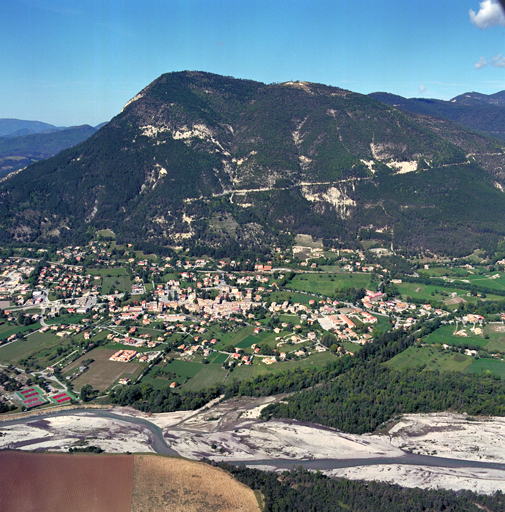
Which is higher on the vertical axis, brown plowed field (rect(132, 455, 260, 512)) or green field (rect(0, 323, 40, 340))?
green field (rect(0, 323, 40, 340))

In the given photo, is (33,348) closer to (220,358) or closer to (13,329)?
(13,329)

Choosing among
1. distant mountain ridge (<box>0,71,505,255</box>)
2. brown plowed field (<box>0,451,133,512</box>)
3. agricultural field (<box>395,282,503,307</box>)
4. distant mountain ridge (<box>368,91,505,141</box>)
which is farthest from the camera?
distant mountain ridge (<box>368,91,505,141</box>)

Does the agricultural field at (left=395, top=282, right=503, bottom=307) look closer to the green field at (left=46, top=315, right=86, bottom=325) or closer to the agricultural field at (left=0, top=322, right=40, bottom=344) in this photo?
the green field at (left=46, top=315, right=86, bottom=325)

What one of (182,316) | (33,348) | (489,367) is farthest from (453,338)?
(33,348)

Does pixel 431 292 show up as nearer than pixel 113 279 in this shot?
Yes

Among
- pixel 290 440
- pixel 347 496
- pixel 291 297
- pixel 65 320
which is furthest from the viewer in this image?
pixel 291 297

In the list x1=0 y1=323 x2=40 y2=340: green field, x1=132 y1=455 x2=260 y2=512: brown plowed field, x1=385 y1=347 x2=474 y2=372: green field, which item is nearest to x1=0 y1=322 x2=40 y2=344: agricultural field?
x1=0 y1=323 x2=40 y2=340: green field

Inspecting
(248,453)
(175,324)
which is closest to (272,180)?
(175,324)

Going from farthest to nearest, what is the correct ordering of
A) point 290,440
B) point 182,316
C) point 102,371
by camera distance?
point 182,316 < point 102,371 < point 290,440
